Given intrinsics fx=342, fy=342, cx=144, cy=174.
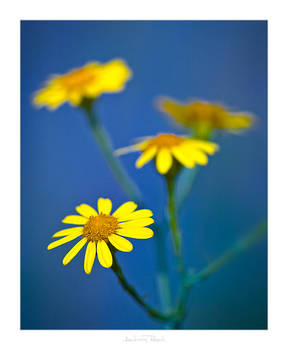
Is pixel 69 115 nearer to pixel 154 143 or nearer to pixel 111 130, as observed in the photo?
pixel 111 130

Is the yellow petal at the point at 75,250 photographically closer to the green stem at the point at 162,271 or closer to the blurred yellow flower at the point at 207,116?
the green stem at the point at 162,271

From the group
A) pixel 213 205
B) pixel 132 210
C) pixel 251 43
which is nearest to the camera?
pixel 132 210

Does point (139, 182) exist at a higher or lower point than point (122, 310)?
higher
